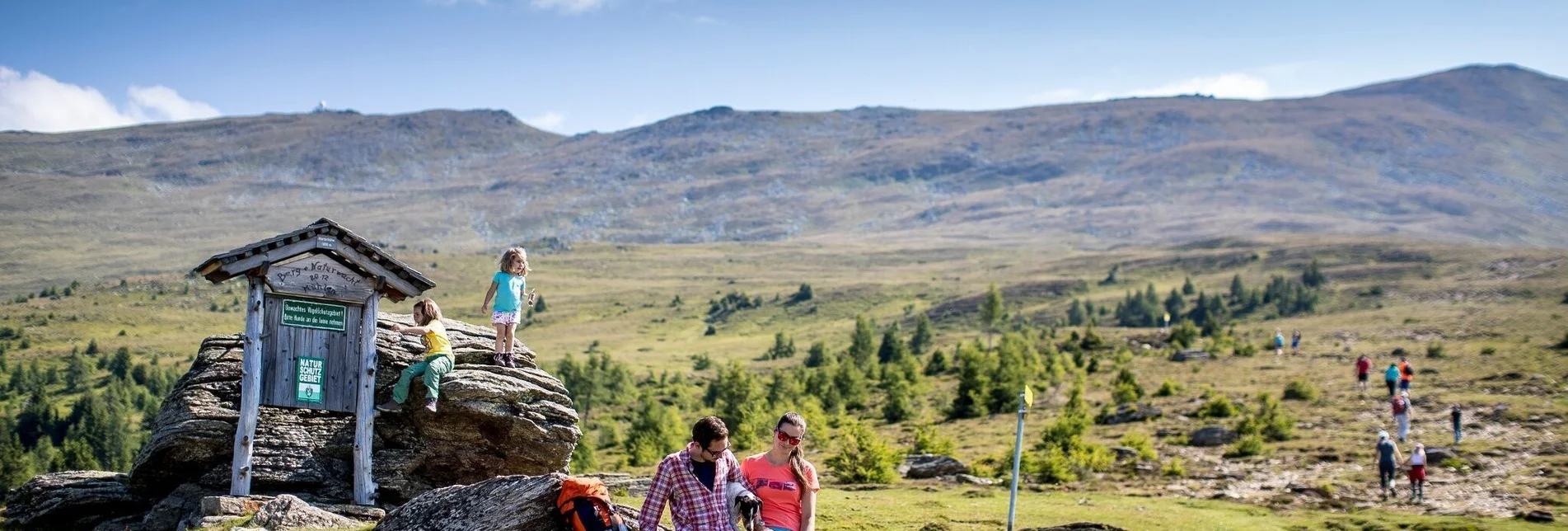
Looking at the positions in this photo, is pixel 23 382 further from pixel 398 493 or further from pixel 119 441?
pixel 398 493

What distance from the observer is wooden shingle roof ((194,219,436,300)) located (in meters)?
19.9

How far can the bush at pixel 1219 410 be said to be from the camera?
5178 centimetres

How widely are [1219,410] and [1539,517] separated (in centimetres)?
2394

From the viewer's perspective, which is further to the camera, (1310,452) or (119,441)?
(119,441)

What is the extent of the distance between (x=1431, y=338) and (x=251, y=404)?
88785 millimetres

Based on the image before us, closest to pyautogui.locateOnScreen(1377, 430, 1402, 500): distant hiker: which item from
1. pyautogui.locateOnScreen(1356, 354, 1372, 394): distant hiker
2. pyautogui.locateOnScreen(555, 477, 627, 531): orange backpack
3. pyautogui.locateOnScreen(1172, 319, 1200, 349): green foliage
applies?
pyautogui.locateOnScreen(1356, 354, 1372, 394): distant hiker

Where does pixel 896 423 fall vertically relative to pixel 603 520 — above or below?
below

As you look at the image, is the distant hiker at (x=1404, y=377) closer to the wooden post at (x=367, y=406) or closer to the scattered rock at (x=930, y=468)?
the scattered rock at (x=930, y=468)

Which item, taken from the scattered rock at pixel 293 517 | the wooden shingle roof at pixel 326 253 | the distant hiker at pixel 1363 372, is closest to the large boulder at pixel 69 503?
the wooden shingle roof at pixel 326 253

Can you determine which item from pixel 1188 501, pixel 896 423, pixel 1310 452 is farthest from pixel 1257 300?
pixel 1188 501

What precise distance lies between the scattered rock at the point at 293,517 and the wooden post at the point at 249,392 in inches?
69.6

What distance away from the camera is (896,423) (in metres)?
63.7

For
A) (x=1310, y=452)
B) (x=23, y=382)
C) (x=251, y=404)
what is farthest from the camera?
(x=23, y=382)

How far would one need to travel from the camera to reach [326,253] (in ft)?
67.7
